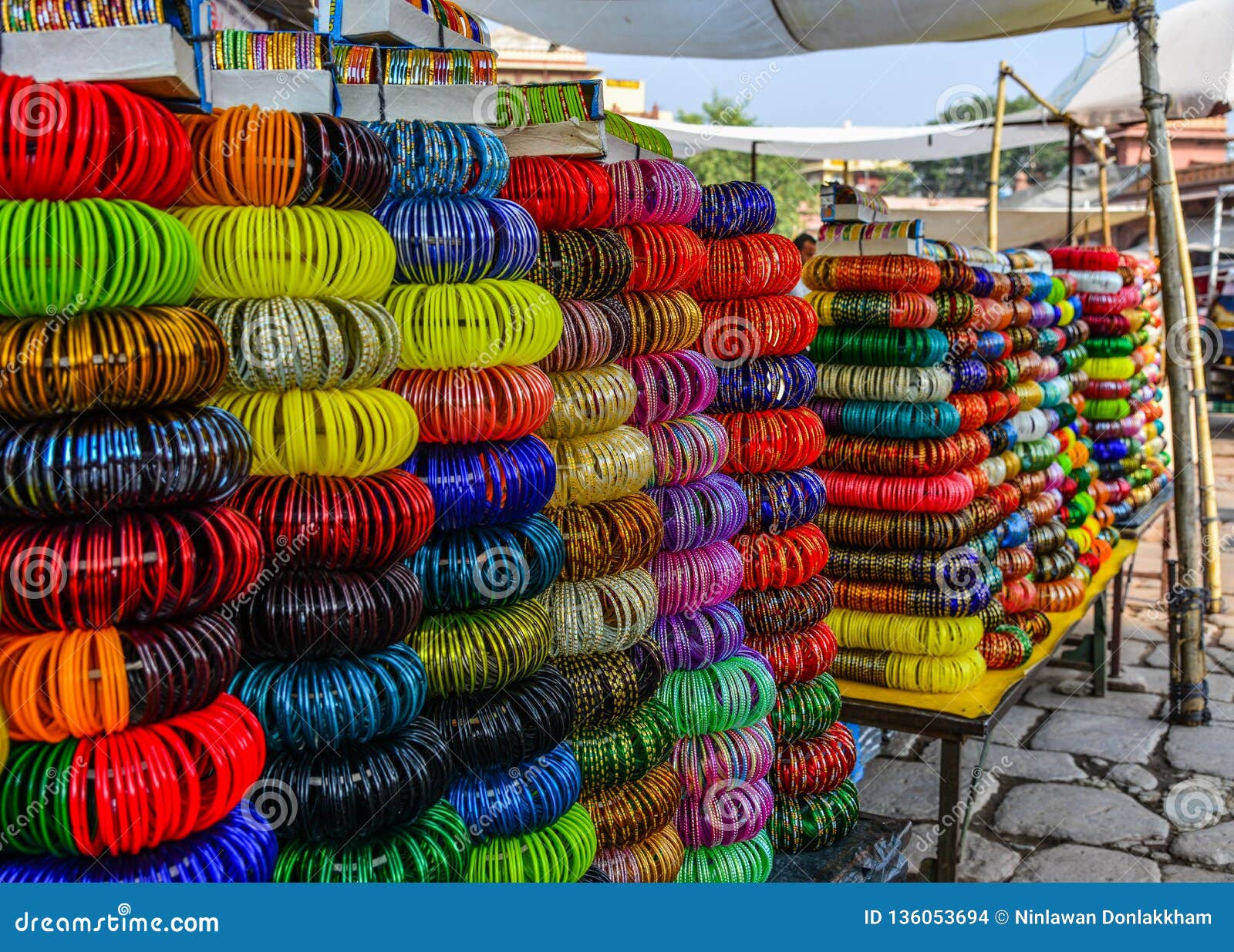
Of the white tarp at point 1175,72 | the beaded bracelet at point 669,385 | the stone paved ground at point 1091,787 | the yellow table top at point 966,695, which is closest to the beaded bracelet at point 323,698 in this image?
the beaded bracelet at point 669,385

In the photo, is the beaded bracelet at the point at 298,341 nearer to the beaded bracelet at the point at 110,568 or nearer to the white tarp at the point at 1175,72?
the beaded bracelet at the point at 110,568

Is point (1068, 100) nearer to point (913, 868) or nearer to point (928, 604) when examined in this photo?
point (928, 604)

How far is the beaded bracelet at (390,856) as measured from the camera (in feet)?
5.90

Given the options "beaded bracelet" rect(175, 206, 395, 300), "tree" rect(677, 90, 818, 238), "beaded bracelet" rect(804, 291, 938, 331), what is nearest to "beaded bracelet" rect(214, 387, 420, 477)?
"beaded bracelet" rect(175, 206, 395, 300)

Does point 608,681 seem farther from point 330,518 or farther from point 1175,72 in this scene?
point 1175,72

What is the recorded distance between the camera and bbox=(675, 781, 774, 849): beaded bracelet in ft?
9.11

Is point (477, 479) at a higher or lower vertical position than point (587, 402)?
lower

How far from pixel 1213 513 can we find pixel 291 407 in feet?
21.8

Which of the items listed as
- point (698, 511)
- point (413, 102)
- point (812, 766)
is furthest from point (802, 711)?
point (413, 102)

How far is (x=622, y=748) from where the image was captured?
242 cm

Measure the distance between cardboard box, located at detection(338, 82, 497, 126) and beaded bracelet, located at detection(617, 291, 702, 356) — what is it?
633mm

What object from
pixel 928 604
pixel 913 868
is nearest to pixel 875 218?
pixel 928 604

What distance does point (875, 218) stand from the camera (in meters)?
4.36

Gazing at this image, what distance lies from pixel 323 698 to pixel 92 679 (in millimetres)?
394
